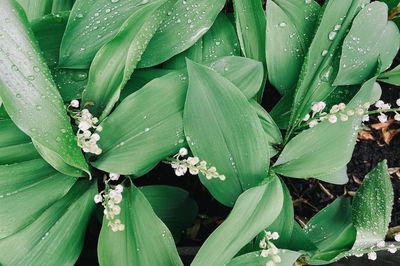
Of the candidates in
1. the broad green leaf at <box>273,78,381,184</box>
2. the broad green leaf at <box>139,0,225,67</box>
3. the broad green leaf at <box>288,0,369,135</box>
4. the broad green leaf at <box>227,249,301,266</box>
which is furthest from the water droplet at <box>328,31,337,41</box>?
the broad green leaf at <box>227,249,301,266</box>

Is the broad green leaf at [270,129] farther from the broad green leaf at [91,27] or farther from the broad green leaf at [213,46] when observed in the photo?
the broad green leaf at [91,27]

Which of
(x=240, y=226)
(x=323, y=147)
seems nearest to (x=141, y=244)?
(x=240, y=226)

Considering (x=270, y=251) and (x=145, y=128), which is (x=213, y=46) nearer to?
(x=145, y=128)

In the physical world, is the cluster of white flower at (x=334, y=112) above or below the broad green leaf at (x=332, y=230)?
above

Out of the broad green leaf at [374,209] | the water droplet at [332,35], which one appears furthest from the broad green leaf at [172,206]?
the water droplet at [332,35]

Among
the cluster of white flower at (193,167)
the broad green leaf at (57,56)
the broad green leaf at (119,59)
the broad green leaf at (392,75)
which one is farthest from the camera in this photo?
the broad green leaf at (392,75)

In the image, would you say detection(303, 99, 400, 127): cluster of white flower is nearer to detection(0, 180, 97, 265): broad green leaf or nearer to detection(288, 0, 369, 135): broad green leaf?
detection(288, 0, 369, 135): broad green leaf
